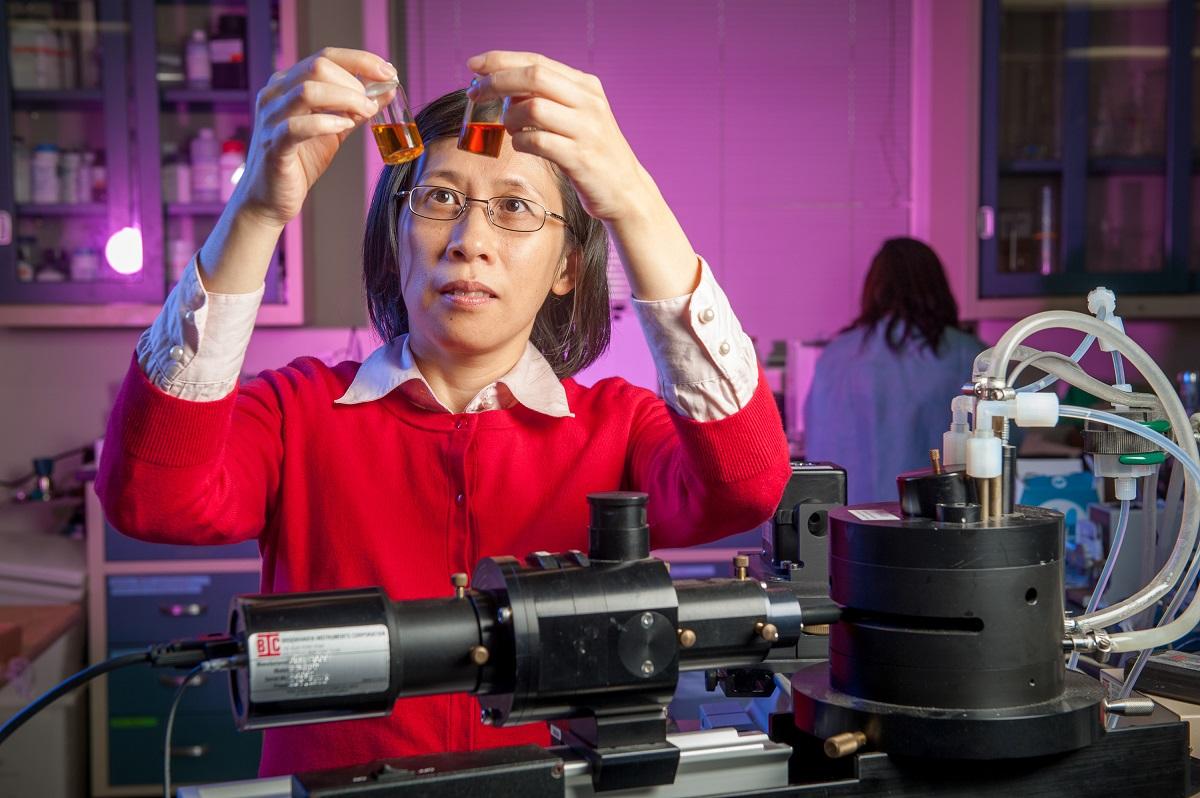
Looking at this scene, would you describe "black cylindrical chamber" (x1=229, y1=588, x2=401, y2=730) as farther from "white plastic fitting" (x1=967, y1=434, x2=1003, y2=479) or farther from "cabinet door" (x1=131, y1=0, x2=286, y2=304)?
"cabinet door" (x1=131, y1=0, x2=286, y2=304)

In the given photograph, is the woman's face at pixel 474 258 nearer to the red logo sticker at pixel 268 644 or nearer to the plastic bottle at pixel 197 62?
the red logo sticker at pixel 268 644

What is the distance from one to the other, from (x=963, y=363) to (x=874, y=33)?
1.47 meters

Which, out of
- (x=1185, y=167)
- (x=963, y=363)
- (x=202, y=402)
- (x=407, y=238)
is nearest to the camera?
(x=202, y=402)

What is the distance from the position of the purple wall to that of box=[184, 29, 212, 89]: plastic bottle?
844 millimetres

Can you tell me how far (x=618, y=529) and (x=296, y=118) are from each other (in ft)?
1.27

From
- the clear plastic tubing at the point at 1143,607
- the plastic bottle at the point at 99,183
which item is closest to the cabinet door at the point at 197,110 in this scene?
the plastic bottle at the point at 99,183

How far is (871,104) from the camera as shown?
159 inches

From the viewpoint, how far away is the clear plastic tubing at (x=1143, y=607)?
883 millimetres

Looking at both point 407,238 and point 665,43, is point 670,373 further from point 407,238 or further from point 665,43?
point 665,43

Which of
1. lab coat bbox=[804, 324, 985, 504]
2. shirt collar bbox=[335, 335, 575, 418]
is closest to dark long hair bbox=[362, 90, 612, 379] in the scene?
shirt collar bbox=[335, 335, 575, 418]

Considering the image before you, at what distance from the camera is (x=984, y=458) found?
2.61ft

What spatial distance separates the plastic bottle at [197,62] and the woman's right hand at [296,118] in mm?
2798

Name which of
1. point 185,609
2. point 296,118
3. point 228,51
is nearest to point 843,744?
point 296,118

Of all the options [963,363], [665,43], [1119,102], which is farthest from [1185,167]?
[665,43]
